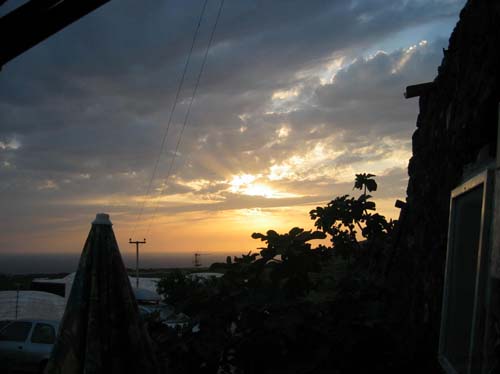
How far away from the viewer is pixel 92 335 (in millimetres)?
3336

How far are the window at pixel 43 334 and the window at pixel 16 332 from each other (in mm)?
198

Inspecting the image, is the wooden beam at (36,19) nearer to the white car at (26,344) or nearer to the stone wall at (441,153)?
the stone wall at (441,153)

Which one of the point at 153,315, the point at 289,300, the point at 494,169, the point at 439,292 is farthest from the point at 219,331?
the point at 494,169

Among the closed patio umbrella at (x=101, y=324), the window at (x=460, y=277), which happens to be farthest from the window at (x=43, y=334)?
the window at (x=460, y=277)

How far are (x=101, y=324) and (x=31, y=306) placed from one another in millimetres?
15925

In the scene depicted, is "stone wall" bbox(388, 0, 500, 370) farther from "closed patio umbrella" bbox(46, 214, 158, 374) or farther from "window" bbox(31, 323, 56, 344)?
"window" bbox(31, 323, 56, 344)

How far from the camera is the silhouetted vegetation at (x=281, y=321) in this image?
438 centimetres

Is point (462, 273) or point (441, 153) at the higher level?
point (441, 153)

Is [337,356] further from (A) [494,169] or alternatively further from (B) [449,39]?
(B) [449,39]

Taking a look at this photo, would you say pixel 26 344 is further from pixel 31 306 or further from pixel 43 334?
pixel 31 306

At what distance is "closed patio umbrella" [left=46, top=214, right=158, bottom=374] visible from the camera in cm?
330

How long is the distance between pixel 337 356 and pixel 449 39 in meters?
3.19

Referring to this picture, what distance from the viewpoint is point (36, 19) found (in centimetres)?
432

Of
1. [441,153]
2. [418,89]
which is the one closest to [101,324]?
[441,153]
